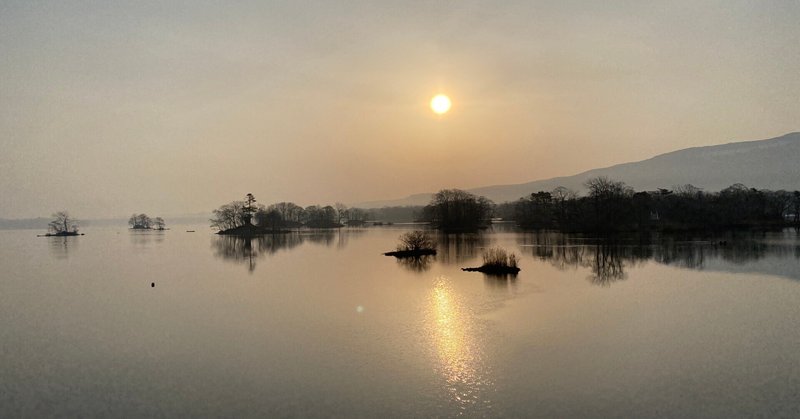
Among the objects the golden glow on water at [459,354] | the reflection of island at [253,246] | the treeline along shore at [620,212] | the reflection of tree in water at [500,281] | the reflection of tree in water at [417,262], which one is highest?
the treeline along shore at [620,212]

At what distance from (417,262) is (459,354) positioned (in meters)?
34.9

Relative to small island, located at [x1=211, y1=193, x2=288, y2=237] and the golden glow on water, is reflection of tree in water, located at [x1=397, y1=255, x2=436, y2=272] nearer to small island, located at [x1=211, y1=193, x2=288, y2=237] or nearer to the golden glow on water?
the golden glow on water

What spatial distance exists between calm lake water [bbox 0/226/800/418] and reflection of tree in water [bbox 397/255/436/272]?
7.04 m

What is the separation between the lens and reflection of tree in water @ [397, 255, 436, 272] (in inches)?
1871

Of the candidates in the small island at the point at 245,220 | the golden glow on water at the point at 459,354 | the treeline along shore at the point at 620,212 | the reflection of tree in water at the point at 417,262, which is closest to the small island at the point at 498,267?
the reflection of tree in water at the point at 417,262

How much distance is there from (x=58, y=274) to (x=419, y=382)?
155ft

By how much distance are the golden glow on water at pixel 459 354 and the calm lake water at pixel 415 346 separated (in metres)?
0.09

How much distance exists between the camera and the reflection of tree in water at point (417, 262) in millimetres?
47531

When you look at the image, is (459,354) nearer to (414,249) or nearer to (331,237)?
(414,249)

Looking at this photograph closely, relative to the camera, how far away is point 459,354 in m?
18.2

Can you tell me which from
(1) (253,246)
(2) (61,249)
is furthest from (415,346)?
(2) (61,249)

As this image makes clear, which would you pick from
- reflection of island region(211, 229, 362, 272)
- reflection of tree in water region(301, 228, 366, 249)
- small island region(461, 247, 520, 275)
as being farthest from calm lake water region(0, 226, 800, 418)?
reflection of tree in water region(301, 228, 366, 249)

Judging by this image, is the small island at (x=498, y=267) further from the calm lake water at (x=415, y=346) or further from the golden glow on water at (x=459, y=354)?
the golden glow on water at (x=459, y=354)

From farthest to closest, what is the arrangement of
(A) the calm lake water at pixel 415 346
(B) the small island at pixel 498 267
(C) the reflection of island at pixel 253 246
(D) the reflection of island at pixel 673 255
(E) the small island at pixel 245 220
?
1. (E) the small island at pixel 245 220
2. (C) the reflection of island at pixel 253 246
3. (B) the small island at pixel 498 267
4. (D) the reflection of island at pixel 673 255
5. (A) the calm lake water at pixel 415 346
